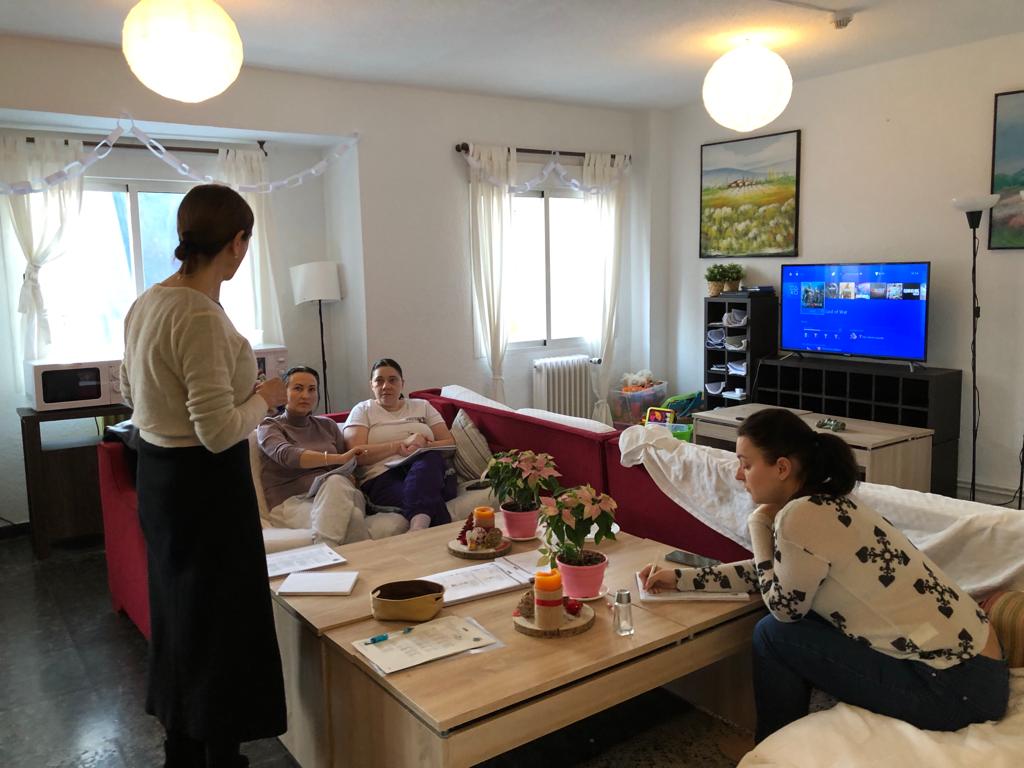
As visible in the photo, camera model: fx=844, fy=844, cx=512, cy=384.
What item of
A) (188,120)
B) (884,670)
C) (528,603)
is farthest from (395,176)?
(884,670)

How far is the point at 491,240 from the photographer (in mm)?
5840

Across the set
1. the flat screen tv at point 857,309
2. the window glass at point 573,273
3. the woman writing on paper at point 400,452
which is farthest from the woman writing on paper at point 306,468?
the flat screen tv at point 857,309

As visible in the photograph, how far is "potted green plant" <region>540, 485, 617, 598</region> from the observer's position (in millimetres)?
2145

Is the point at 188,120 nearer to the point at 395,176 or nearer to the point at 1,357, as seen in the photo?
the point at 395,176

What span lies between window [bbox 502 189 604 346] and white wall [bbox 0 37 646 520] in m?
0.45

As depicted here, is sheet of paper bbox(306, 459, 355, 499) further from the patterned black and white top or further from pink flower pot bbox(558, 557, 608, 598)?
the patterned black and white top

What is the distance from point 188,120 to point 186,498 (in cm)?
350

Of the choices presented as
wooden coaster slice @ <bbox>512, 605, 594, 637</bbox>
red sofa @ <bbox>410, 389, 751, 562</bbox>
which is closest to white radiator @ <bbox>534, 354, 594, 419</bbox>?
red sofa @ <bbox>410, 389, 751, 562</bbox>

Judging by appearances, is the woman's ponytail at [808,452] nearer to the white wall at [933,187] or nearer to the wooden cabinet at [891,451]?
the wooden cabinet at [891,451]

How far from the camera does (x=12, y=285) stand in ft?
15.2

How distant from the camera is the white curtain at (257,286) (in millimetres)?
5250

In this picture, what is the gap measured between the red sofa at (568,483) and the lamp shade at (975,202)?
259cm

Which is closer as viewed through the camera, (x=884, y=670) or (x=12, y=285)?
(x=884, y=670)

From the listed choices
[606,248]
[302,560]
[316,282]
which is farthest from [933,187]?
[302,560]
